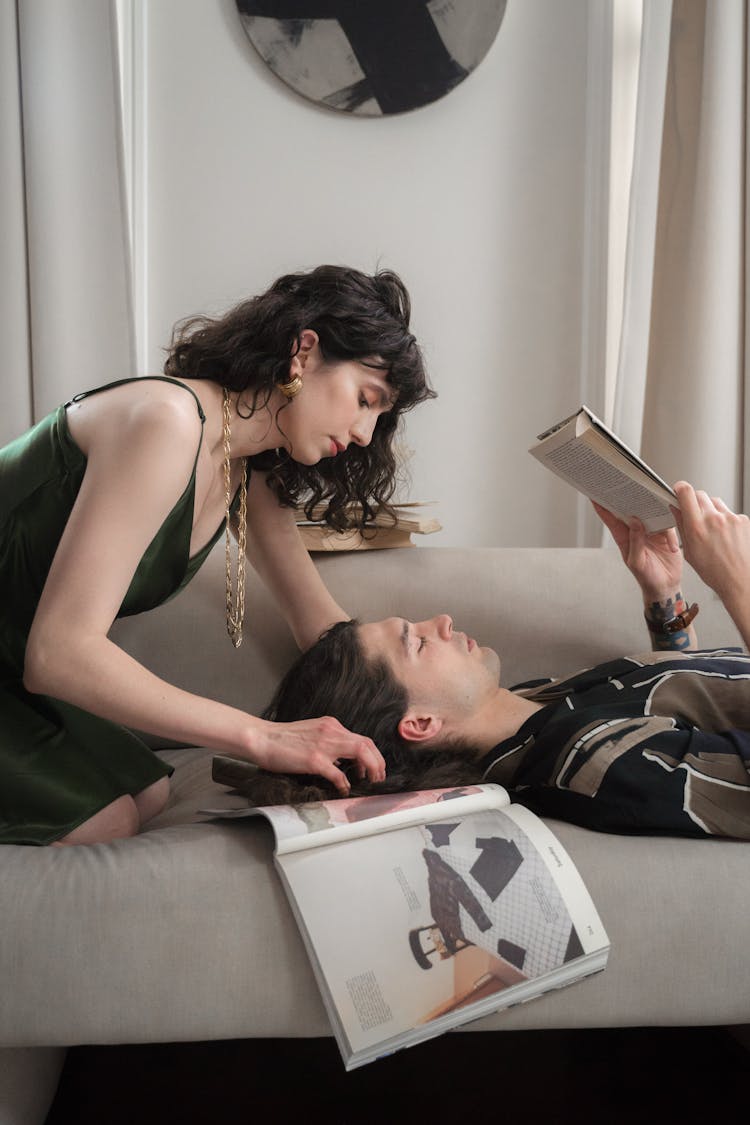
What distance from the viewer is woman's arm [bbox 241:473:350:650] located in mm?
1824

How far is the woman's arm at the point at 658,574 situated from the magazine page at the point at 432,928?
0.83 meters

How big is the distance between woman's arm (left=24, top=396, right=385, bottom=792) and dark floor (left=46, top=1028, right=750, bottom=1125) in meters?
0.53

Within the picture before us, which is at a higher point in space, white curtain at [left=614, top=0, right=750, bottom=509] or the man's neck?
white curtain at [left=614, top=0, right=750, bottom=509]

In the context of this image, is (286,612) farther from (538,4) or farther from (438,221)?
(538,4)

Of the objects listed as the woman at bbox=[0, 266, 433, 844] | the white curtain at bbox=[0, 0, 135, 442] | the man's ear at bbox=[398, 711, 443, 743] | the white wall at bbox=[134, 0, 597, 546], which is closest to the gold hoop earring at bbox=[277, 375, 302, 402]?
the woman at bbox=[0, 266, 433, 844]

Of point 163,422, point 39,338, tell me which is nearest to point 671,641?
point 163,422

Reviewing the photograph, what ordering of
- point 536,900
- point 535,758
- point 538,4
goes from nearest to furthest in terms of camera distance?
point 536,900 < point 535,758 < point 538,4

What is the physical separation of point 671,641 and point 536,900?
0.90 metres

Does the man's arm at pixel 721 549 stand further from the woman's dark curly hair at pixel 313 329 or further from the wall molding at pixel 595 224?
the wall molding at pixel 595 224

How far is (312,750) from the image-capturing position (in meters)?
1.23

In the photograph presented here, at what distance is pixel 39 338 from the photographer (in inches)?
93.9

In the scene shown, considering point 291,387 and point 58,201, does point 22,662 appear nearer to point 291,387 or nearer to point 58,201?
point 291,387

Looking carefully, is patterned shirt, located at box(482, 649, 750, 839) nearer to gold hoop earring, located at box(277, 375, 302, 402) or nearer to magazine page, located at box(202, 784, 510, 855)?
magazine page, located at box(202, 784, 510, 855)

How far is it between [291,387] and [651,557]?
81 cm
